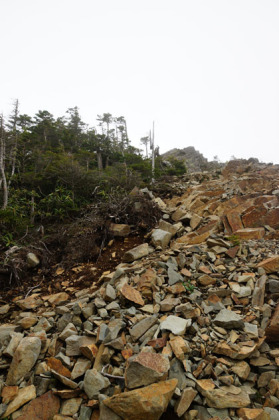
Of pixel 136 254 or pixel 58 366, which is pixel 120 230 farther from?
pixel 58 366

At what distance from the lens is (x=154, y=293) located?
3.27 metres

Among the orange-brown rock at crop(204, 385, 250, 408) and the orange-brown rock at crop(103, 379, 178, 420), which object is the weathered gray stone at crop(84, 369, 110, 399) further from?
the orange-brown rock at crop(204, 385, 250, 408)

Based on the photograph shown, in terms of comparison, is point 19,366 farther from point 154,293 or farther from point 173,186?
point 173,186

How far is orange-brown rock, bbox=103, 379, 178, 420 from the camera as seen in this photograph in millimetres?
1869

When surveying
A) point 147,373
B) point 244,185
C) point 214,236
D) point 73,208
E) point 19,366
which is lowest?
point 19,366

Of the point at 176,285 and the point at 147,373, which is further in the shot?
the point at 176,285

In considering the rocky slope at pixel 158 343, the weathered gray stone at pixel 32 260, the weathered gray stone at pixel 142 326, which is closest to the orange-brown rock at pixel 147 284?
the rocky slope at pixel 158 343

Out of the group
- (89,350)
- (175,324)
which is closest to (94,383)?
(89,350)

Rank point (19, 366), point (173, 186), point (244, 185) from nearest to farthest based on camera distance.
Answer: point (19, 366) → point (244, 185) → point (173, 186)

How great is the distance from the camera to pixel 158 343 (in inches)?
98.3

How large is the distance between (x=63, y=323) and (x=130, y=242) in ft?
8.25

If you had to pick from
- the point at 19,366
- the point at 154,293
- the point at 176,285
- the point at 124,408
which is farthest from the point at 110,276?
the point at 124,408

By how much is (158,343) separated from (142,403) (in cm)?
68

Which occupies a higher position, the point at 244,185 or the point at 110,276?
the point at 244,185
